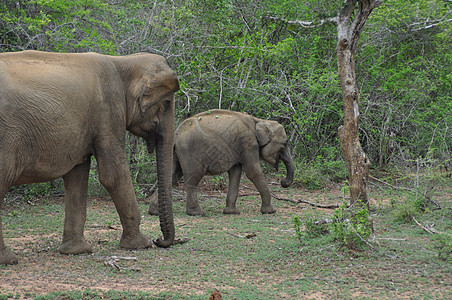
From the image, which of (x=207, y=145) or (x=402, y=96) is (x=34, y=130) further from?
(x=402, y=96)

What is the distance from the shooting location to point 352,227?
631 cm

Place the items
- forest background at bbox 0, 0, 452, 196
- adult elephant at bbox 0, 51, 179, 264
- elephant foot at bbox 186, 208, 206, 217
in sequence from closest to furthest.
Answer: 1. adult elephant at bbox 0, 51, 179, 264
2. elephant foot at bbox 186, 208, 206, 217
3. forest background at bbox 0, 0, 452, 196

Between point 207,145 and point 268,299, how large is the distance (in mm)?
5437

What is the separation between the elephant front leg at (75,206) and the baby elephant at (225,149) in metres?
2.96

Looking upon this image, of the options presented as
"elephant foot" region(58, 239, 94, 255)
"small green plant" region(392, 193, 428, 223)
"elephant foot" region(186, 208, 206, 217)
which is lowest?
"elephant foot" region(186, 208, 206, 217)

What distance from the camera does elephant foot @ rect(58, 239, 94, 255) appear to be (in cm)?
666

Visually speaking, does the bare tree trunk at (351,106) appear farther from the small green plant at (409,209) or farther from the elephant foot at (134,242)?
the elephant foot at (134,242)

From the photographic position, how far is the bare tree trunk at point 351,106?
22.5 feet

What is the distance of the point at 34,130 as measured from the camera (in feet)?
18.9

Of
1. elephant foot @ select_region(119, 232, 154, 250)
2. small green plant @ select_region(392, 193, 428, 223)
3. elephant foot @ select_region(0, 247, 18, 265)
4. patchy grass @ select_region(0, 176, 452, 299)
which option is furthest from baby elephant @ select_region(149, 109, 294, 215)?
elephant foot @ select_region(0, 247, 18, 265)

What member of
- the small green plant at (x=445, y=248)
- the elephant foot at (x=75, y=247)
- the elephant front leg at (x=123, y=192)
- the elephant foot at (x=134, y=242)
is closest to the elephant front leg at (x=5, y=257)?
the elephant foot at (x=75, y=247)

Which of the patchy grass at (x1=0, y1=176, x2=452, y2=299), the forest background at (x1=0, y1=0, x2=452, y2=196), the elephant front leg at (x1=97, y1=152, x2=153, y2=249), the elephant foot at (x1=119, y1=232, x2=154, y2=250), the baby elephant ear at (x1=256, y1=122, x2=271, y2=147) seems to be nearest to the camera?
the patchy grass at (x1=0, y1=176, x2=452, y2=299)

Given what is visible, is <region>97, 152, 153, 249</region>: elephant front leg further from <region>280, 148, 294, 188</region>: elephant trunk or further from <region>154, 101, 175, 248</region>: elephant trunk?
<region>280, 148, 294, 188</region>: elephant trunk

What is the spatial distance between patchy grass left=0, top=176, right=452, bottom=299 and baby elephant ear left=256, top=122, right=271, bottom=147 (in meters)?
2.04
